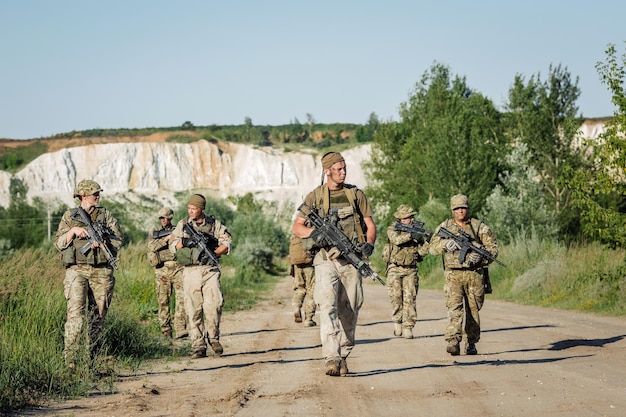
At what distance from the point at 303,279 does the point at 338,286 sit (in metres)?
8.08

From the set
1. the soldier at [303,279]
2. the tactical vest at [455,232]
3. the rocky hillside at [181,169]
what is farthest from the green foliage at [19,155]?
the tactical vest at [455,232]

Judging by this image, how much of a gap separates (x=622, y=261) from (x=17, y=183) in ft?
267

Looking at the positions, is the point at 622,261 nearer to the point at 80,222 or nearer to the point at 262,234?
the point at 80,222

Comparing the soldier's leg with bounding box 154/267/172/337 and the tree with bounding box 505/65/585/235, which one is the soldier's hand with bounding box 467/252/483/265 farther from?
the tree with bounding box 505/65/585/235

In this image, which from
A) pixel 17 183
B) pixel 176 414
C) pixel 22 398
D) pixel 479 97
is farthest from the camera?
pixel 17 183

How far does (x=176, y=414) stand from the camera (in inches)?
333

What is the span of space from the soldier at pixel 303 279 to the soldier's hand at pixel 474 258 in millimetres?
5895

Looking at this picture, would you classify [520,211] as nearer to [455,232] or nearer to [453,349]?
[455,232]

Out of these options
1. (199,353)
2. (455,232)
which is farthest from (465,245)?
(199,353)

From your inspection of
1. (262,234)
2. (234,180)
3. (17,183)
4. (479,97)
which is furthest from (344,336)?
(234,180)

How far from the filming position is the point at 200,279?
44.3 ft

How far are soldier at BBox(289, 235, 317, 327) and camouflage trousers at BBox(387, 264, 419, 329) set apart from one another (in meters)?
2.76

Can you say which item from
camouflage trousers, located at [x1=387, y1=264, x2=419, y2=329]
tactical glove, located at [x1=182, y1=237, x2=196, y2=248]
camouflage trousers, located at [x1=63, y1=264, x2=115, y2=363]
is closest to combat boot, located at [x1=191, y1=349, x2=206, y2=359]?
tactical glove, located at [x1=182, y1=237, x2=196, y2=248]

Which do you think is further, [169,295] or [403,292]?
[169,295]
